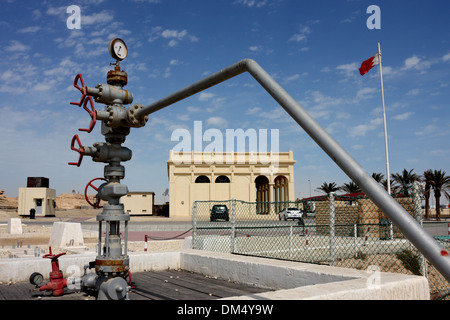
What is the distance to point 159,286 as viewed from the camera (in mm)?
6336

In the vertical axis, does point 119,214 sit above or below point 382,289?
above

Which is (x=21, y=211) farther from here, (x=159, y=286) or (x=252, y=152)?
(x=159, y=286)

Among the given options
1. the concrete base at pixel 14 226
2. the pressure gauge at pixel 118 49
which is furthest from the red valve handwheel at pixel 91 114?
the concrete base at pixel 14 226

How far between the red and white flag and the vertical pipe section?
69.8 feet

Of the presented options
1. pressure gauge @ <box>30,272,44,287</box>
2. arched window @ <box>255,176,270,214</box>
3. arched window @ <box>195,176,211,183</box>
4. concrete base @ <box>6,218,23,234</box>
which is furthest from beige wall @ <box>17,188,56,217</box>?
pressure gauge @ <box>30,272,44,287</box>

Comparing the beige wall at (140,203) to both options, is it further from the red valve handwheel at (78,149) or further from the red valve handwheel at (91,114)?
the red valve handwheel at (91,114)

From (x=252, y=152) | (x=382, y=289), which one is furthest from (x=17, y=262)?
(x=252, y=152)

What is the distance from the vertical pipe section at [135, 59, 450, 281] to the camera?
6.29ft

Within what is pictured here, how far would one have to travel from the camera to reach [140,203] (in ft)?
177

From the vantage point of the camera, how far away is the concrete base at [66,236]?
47.0 ft

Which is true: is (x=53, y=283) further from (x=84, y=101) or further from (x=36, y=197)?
(x=36, y=197)

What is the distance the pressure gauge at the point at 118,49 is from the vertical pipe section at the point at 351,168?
2745 millimetres

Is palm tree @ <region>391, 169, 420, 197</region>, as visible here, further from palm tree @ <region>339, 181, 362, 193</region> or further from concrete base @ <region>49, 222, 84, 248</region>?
concrete base @ <region>49, 222, 84, 248</region>
